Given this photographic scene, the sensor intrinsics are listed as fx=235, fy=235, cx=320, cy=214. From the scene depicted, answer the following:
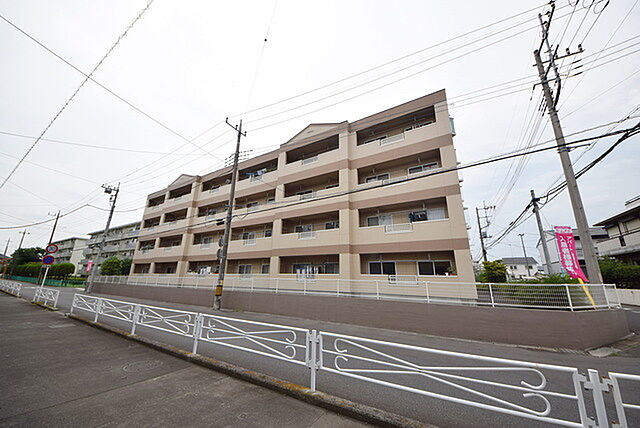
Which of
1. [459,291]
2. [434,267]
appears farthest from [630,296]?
[459,291]

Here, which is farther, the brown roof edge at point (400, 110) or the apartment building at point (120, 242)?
the apartment building at point (120, 242)

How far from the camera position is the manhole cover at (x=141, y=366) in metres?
4.25

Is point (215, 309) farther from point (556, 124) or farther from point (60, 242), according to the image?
point (60, 242)

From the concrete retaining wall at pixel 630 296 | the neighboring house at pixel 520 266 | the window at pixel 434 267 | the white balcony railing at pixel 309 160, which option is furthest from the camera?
the neighboring house at pixel 520 266

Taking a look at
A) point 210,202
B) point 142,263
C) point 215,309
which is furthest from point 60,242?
point 215,309

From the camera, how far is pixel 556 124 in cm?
923

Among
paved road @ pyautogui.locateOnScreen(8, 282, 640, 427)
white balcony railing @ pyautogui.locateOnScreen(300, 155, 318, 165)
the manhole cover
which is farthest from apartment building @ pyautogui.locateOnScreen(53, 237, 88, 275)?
the manhole cover

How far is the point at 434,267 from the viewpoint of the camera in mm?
11477

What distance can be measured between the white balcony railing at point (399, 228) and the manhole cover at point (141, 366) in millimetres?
10368

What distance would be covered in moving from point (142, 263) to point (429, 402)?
29.0 meters

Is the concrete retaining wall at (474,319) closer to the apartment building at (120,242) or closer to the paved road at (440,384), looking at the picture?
the paved road at (440,384)

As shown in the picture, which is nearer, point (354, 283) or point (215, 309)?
point (354, 283)

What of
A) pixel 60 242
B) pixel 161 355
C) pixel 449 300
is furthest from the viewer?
pixel 60 242

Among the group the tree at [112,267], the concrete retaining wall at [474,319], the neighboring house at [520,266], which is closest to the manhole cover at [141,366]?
the concrete retaining wall at [474,319]
